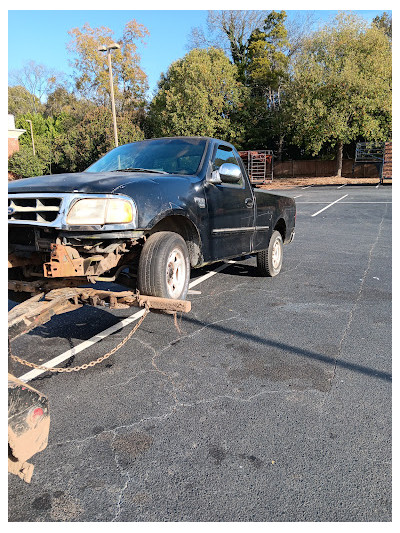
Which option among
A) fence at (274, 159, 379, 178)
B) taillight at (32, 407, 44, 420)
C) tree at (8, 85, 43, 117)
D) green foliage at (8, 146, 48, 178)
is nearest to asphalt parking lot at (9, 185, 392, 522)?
taillight at (32, 407, 44, 420)

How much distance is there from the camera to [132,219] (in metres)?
3.29

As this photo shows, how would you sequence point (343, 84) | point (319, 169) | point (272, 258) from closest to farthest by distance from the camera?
point (272, 258), point (343, 84), point (319, 169)

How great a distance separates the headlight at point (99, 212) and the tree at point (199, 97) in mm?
33345

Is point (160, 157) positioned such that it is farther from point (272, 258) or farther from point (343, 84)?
point (343, 84)

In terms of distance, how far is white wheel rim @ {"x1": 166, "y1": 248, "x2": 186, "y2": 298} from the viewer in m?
3.67

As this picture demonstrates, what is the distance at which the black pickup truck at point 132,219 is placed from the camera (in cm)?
318

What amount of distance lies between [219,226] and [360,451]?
2726 millimetres

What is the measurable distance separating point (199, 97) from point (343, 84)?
1101 cm

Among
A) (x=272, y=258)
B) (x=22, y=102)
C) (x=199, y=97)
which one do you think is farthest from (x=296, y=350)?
(x=22, y=102)

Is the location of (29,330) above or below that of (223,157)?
below

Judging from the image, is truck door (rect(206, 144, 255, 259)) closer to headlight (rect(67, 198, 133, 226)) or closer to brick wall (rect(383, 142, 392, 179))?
headlight (rect(67, 198, 133, 226))

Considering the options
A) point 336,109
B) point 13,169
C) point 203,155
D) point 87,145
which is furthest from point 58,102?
point 203,155

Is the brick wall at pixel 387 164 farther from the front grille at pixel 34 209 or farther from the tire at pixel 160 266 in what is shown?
the front grille at pixel 34 209

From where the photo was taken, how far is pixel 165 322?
4980 mm
